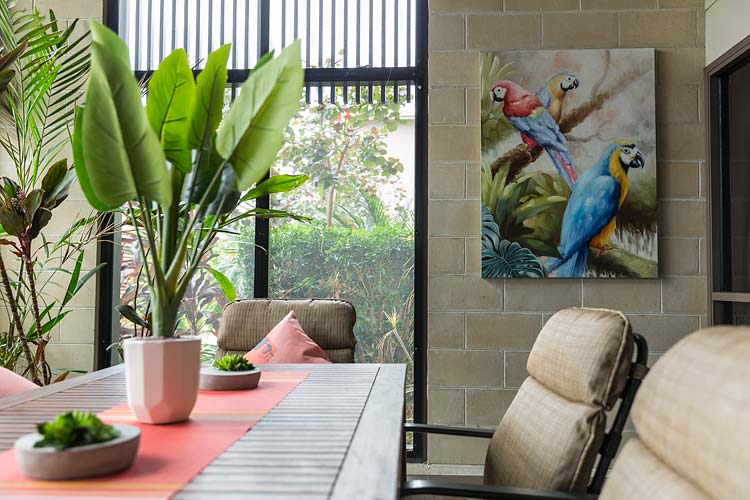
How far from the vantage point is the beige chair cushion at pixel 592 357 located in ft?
4.49

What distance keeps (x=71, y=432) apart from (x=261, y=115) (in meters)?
0.59

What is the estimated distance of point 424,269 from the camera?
12.4 ft

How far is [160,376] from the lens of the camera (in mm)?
1258

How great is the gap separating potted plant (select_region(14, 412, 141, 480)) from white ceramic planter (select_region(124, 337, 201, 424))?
30cm

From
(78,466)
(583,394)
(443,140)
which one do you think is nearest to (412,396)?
(443,140)

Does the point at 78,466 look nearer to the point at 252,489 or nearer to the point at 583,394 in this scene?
the point at 252,489

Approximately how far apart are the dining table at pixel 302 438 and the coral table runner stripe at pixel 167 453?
0.7 inches

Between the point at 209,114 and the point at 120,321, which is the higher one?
the point at 209,114

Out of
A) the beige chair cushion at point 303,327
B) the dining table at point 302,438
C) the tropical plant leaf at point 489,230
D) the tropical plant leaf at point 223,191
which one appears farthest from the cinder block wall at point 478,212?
the tropical plant leaf at point 223,191

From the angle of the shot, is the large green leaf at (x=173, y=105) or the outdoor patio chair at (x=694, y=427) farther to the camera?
the large green leaf at (x=173, y=105)

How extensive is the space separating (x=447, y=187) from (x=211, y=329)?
1.49m

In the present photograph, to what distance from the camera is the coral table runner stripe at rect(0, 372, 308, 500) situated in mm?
872

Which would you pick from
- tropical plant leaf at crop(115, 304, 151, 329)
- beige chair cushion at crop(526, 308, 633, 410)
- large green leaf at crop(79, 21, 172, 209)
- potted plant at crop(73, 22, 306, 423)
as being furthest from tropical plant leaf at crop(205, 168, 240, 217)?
tropical plant leaf at crop(115, 304, 151, 329)

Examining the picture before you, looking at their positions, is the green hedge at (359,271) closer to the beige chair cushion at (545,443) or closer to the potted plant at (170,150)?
the beige chair cushion at (545,443)
